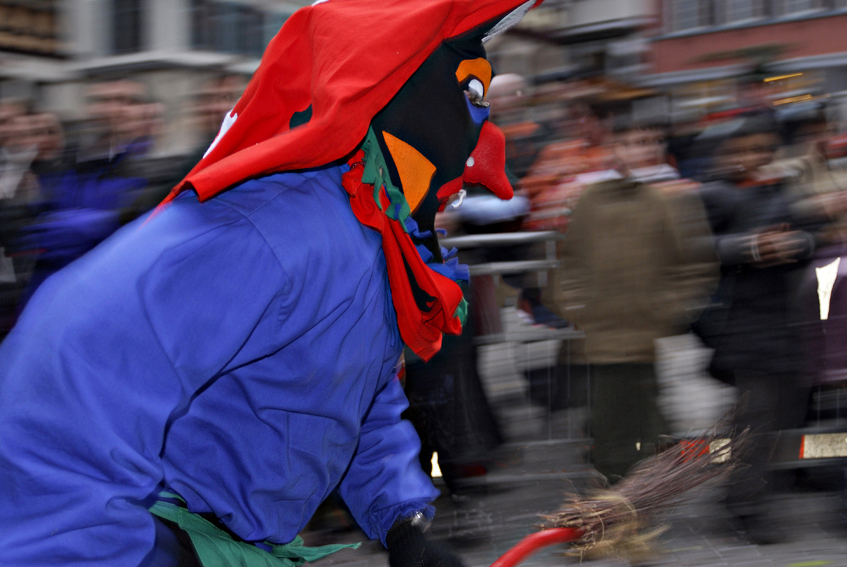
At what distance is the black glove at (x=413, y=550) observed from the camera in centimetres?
196

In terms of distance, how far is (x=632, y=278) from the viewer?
4.12 m

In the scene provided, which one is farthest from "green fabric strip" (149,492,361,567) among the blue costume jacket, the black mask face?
the black mask face

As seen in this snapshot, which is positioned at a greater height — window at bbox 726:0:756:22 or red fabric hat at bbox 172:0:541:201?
red fabric hat at bbox 172:0:541:201

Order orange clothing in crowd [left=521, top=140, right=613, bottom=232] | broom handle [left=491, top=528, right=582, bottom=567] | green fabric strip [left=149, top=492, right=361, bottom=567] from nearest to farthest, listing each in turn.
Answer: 1. green fabric strip [left=149, top=492, right=361, bottom=567]
2. broom handle [left=491, top=528, right=582, bottom=567]
3. orange clothing in crowd [left=521, top=140, right=613, bottom=232]

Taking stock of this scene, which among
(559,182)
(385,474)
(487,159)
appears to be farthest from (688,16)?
(385,474)

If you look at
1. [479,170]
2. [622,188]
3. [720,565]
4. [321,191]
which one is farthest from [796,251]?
[321,191]

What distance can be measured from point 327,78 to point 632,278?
9.56ft

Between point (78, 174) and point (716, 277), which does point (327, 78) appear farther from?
point (716, 277)

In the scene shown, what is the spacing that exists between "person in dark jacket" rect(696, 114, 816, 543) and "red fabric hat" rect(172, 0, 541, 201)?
2692 mm

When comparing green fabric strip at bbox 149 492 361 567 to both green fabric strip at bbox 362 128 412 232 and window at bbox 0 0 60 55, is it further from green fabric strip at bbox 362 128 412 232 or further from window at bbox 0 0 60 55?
window at bbox 0 0 60 55

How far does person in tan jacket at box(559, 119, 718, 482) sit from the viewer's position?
13.4ft

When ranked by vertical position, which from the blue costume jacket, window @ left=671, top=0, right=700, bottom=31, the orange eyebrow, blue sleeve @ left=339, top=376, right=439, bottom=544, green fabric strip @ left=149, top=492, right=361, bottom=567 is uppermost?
the orange eyebrow

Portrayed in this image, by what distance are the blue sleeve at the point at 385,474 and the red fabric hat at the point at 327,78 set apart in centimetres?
78

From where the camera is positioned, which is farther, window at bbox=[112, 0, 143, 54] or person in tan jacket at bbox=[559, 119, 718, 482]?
window at bbox=[112, 0, 143, 54]
